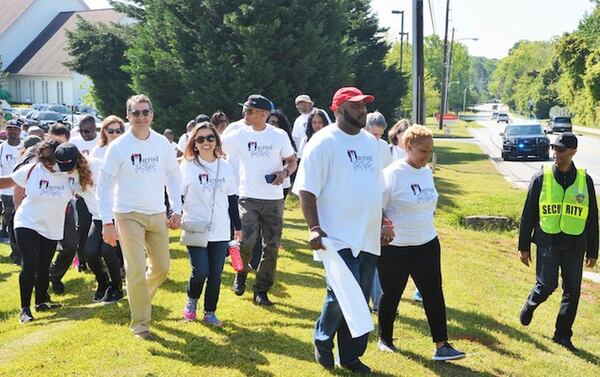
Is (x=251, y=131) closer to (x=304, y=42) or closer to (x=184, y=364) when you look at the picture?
(x=184, y=364)

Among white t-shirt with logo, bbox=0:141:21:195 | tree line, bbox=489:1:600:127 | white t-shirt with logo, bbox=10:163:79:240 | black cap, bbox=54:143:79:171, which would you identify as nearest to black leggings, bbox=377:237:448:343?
black cap, bbox=54:143:79:171

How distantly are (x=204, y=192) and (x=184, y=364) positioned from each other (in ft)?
5.12

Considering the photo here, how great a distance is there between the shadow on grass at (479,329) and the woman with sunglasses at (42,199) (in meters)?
3.65

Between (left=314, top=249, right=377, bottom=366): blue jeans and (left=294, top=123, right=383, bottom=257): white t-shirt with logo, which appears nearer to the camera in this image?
(left=294, top=123, right=383, bottom=257): white t-shirt with logo

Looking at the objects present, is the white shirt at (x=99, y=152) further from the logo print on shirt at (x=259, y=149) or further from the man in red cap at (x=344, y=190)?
the man in red cap at (x=344, y=190)

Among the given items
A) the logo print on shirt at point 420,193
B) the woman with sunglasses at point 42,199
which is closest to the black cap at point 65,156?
the woman with sunglasses at point 42,199

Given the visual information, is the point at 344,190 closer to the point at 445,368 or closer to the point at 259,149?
the point at 445,368

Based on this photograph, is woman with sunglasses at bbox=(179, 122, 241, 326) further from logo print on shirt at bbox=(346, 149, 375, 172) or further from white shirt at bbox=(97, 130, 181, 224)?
logo print on shirt at bbox=(346, 149, 375, 172)

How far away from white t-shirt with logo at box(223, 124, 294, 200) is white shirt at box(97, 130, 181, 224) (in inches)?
50.1

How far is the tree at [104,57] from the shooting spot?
25.0 m

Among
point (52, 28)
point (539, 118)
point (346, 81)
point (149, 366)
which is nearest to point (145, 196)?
point (149, 366)

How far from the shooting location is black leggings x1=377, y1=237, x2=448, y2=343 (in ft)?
17.1

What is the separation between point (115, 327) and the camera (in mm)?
6090

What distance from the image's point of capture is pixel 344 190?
15.1ft
